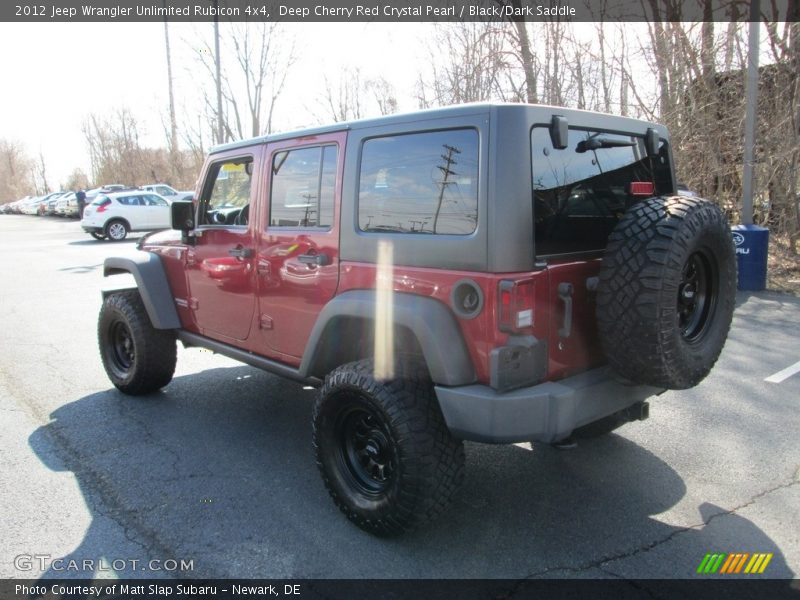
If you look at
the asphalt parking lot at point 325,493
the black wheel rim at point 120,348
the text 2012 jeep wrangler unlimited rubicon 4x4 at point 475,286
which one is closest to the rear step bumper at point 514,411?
the text 2012 jeep wrangler unlimited rubicon 4x4 at point 475,286

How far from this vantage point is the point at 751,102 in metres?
9.02

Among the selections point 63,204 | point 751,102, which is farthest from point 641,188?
point 63,204

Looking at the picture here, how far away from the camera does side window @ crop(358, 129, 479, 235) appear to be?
268cm

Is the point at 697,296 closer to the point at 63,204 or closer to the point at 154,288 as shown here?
the point at 154,288

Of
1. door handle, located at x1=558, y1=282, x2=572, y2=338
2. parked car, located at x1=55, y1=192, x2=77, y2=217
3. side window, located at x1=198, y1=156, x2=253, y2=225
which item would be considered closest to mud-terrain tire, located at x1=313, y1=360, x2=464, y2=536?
door handle, located at x1=558, y1=282, x2=572, y2=338

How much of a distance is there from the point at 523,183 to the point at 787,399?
11.4 ft

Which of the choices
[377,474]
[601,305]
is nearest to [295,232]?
[377,474]

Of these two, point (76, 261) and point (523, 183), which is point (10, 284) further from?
point (523, 183)

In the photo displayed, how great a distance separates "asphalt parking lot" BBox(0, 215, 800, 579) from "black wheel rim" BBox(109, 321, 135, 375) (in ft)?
0.98

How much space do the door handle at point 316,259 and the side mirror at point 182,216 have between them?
1.40 m

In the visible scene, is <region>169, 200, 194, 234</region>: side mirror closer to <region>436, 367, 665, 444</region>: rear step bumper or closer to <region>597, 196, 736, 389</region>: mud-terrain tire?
<region>436, 367, 665, 444</region>: rear step bumper

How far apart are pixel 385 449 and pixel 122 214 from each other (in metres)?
20.3

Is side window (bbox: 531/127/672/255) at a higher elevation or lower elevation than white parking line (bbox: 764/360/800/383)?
higher

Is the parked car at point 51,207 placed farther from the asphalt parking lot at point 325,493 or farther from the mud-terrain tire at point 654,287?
the mud-terrain tire at point 654,287
